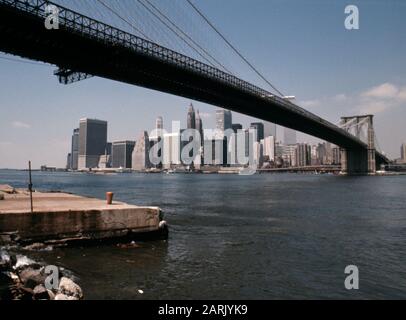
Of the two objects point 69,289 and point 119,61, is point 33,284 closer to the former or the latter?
point 69,289

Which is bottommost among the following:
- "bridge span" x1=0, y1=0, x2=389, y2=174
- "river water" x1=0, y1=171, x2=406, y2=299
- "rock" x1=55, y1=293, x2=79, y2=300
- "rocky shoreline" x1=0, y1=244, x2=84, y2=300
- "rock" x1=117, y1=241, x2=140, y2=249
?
"river water" x1=0, y1=171, x2=406, y2=299

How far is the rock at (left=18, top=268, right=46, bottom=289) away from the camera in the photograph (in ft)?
30.8

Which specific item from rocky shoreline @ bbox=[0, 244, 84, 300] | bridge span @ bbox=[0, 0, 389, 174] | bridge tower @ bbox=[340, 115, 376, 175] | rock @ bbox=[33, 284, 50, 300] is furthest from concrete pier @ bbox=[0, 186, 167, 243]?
bridge tower @ bbox=[340, 115, 376, 175]

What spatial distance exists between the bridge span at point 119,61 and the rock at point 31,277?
3091cm

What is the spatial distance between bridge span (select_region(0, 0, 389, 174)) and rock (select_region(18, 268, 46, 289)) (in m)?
30.9

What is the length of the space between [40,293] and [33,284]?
0.83 m

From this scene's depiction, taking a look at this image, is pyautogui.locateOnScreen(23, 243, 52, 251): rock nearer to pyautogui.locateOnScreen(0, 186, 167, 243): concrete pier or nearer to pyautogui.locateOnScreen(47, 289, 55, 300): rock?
pyautogui.locateOnScreen(0, 186, 167, 243): concrete pier

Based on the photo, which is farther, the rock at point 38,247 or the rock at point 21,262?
the rock at point 38,247

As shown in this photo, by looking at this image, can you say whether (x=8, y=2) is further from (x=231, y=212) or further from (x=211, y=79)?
(x=211, y=79)

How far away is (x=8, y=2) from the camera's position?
3350 centimetres

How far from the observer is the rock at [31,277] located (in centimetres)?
938

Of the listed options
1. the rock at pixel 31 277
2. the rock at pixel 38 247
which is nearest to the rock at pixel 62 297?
the rock at pixel 31 277

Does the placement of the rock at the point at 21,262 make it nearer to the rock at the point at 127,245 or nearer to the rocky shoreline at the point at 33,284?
the rocky shoreline at the point at 33,284

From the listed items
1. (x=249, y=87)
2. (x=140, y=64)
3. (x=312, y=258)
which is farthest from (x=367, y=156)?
(x=312, y=258)
